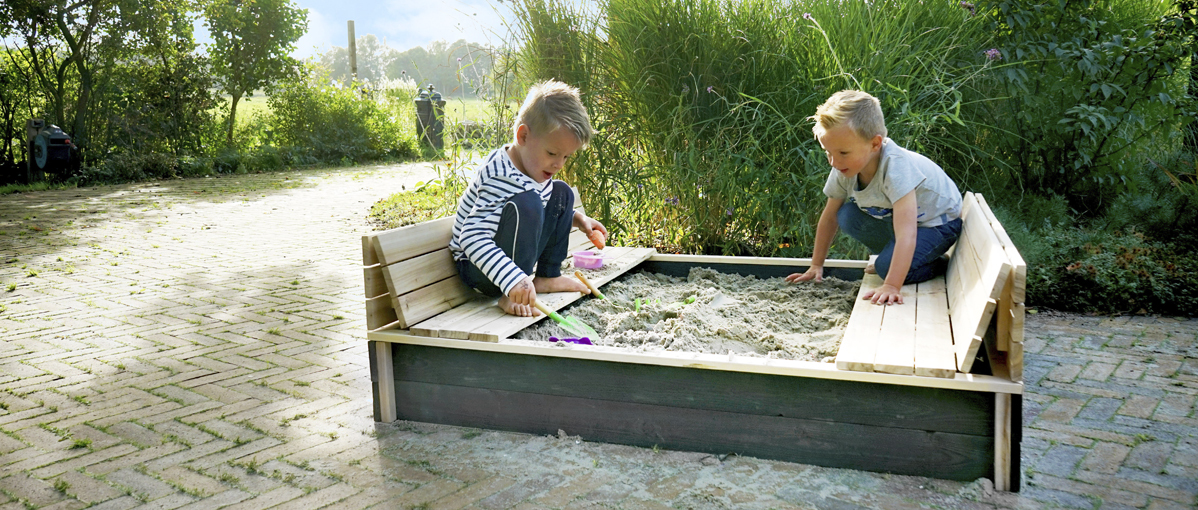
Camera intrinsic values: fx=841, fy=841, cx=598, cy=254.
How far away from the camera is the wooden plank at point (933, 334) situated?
7.48 feet

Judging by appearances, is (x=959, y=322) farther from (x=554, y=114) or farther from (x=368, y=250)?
(x=368, y=250)

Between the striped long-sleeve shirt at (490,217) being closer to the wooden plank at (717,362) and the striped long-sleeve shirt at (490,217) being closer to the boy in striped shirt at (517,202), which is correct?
the boy in striped shirt at (517,202)

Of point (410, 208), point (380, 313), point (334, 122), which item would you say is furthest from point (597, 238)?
point (334, 122)

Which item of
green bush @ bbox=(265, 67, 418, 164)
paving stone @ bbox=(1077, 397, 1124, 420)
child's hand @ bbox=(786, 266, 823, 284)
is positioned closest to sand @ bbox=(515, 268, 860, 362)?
child's hand @ bbox=(786, 266, 823, 284)

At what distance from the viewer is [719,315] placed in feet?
11.1

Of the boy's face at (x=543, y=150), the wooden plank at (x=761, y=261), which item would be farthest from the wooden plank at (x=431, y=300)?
the wooden plank at (x=761, y=261)

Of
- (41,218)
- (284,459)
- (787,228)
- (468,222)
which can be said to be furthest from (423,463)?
(41,218)

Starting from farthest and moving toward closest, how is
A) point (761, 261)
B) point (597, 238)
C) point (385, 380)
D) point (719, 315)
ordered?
point (761, 261) → point (597, 238) → point (719, 315) → point (385, 380)

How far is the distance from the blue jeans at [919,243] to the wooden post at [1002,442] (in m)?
1.11

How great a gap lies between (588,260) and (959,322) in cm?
198

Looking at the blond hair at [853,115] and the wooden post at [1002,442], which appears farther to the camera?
the blond hair at [853,115]

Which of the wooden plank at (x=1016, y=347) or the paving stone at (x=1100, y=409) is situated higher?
the wooden plank at (x=1016, y=347)

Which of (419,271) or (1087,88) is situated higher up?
(1087,88)

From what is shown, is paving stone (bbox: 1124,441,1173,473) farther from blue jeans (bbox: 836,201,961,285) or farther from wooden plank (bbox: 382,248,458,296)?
wooden plank (bbox: 382,248,458,296)
